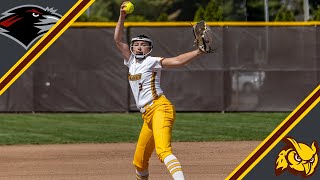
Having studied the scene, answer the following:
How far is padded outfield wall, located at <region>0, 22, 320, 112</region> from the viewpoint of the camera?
67.5ft

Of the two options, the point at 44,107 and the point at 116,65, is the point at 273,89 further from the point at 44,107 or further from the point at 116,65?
the point at 44,107

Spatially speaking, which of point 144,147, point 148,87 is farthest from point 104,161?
point 148,87

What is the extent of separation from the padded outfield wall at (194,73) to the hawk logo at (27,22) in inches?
670

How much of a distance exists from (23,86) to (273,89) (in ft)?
21.2

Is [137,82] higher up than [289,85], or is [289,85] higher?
[137,82]

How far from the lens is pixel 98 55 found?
20.8 metres

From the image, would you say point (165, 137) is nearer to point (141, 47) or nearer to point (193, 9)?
point (141, 47)

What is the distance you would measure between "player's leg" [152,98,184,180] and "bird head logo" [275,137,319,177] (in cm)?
119

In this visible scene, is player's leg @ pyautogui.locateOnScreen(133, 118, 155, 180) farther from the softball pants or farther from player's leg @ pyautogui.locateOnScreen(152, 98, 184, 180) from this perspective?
player's leg @ pyautogui.locateOnScreen(152, 98, 184, 180)

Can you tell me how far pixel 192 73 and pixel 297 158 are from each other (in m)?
14.9

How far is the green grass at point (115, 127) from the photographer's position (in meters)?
15.0

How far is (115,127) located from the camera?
17.2 metres

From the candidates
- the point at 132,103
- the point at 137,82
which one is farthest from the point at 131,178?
the point at 132,103

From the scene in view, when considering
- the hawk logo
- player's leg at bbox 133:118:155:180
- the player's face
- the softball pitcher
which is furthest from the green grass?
the hawk logo
